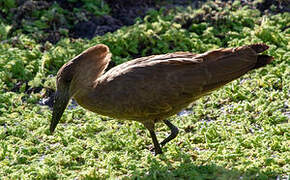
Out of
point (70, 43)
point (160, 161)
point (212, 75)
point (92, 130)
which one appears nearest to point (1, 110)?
point (92, 130)

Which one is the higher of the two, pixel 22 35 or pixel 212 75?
pixel 212 75

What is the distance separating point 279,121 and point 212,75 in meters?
1.04

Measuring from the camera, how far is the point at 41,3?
31.5ft

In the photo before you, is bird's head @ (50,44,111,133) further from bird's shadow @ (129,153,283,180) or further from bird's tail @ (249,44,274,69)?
bird's tail @ (249,44,274,69)

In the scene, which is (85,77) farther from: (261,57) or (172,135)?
(261,57)

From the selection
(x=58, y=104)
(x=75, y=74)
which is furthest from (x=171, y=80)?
(x=58, y=104)

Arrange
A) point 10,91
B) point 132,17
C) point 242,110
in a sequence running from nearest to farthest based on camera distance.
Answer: point 242,110 < point 10,91 < point 132,17

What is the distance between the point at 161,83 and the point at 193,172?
115cm

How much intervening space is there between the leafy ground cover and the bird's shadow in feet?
0.04

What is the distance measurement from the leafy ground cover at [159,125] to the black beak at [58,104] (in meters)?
0.23

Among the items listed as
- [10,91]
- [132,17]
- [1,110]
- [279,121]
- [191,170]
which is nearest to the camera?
[191,170]

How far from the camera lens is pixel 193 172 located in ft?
16.9

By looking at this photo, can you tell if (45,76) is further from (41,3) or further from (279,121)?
(279,121)

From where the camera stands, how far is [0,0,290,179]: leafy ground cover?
5.50m
